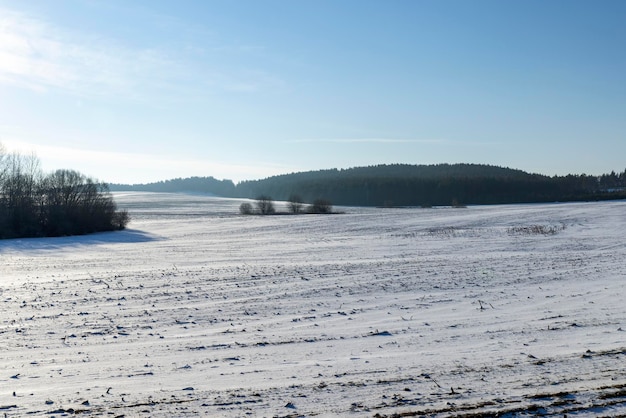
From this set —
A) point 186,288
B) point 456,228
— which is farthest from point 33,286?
point 456,228

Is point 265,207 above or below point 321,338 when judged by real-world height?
above

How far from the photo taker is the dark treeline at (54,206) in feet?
172

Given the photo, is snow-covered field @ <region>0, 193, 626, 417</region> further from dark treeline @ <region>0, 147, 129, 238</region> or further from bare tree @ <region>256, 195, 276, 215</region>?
bare tree @ <region>256, 195, 276, 215</region>

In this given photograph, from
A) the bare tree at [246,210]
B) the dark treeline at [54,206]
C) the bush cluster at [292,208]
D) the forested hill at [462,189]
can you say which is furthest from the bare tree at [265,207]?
the dark treeline at [54,206]

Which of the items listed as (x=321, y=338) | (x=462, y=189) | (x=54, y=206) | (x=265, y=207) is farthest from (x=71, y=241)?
(x=462, y=189)

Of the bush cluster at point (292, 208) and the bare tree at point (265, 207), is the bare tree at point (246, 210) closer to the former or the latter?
the bush cluster at point (292, 208)

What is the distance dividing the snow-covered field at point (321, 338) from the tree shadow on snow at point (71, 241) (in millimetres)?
18722

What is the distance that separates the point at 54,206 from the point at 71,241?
11440 mm

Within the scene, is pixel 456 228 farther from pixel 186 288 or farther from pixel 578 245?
pixel 186 288

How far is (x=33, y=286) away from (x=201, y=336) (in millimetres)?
10446

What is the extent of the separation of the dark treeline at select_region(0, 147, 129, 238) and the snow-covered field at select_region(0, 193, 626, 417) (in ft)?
107

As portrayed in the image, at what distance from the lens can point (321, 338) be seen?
1055 centimetres

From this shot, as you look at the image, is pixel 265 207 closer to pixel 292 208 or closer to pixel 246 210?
pixel 246 210

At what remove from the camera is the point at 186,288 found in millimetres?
17219
